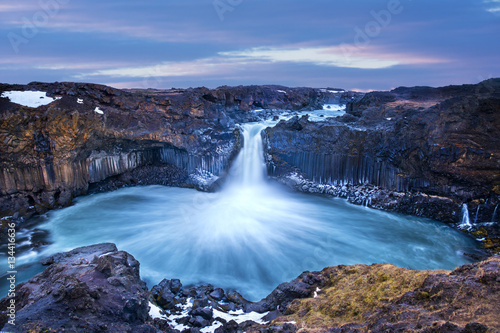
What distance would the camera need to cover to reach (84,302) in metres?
5.01

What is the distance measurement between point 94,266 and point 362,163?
1398 cm

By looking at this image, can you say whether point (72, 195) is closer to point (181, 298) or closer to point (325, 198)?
point (181, 298)

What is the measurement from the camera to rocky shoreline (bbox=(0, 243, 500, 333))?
3.56 metres

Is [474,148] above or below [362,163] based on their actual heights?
above

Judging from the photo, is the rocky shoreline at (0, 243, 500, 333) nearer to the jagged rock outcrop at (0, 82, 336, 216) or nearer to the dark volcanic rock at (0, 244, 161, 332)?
the dark volcanic rock at (0, 244, 161, 332)

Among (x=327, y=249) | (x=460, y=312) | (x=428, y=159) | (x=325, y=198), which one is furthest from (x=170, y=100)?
(x=460, y=312)

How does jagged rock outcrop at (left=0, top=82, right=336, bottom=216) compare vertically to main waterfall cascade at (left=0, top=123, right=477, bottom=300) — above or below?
above

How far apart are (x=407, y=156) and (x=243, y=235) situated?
926 centimetres

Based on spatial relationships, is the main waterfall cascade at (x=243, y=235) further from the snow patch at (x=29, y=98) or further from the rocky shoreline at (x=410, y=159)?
the snow patch at (x=29, y=98)

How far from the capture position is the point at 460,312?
3.37 m

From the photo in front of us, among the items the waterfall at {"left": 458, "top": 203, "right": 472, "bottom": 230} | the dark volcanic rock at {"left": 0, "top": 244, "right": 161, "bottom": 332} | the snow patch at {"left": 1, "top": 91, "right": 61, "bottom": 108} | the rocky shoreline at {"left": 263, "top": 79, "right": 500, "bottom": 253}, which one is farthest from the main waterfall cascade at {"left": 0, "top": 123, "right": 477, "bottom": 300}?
the snow patch at {"left": 1, "top": 91, "right": 61, "bottom": 108}

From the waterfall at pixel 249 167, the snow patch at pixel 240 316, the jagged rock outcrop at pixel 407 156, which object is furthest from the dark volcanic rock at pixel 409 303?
the waterfall at pixel 249 167

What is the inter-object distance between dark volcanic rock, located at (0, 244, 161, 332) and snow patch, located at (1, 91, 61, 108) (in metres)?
11.2

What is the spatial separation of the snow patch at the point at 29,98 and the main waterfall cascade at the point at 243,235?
5.41 meters
